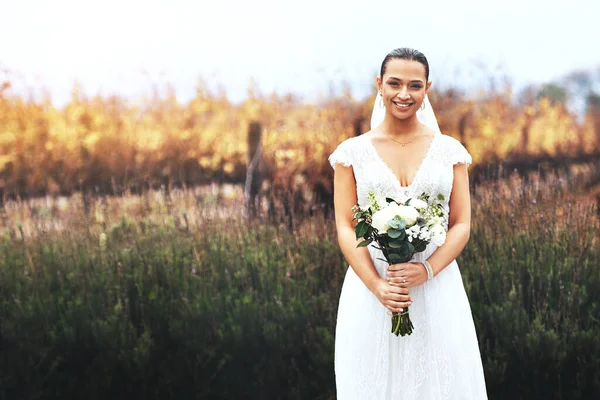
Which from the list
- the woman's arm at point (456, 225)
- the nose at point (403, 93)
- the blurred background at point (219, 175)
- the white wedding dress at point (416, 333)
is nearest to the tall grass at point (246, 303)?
the blurred background at point (219, 175)

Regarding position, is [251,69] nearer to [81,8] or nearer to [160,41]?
[160,41]

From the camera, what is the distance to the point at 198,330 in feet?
12.3

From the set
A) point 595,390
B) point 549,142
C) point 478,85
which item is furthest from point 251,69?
point 595,390

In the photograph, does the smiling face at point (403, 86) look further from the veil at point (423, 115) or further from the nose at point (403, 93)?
the veil at point (423, 115)

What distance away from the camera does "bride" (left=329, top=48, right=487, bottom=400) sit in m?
2.19

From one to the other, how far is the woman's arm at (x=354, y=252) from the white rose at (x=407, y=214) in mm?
244

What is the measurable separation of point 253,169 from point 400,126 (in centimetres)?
204

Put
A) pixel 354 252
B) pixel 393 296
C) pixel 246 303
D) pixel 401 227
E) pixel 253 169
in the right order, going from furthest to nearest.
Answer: pixel 253 169, pixel 246 303, pixel 354 252, pixel 393 296, pixel 401 227

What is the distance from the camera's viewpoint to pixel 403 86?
2.16m

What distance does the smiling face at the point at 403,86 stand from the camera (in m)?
2.15

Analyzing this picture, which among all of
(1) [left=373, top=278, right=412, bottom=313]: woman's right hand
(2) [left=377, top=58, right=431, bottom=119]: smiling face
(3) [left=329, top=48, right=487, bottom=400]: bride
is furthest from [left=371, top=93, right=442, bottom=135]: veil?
(1) [left=373, top=278, right=412, bottom=313]: woman's right hand

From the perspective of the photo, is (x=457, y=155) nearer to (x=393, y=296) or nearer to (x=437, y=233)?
(x=437, y=233)

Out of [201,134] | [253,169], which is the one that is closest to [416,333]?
[253,169]

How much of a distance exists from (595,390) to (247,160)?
240cm
